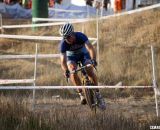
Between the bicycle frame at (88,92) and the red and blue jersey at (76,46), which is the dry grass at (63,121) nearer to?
the bicycle frame at (88,92)

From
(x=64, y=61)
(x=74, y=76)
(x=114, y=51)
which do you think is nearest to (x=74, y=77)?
(x=74, y=76)

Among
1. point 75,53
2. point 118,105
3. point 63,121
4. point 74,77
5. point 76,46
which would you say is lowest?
point 118,105

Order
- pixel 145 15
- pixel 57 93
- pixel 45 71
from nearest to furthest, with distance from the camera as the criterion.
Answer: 1. pixel 57 93
2. pixel 45 71
3. pixel 145 15

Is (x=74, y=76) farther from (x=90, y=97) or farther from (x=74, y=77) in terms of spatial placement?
(x=90, y=97)

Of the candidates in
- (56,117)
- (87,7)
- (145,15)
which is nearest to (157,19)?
(145,15)

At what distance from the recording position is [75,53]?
11.1 m

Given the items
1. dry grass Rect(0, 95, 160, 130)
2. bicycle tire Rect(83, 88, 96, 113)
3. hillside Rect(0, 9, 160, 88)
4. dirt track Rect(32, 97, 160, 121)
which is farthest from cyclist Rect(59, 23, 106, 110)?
hillside Rect(0, 9, 160, 88)

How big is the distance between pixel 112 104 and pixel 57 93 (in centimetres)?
218

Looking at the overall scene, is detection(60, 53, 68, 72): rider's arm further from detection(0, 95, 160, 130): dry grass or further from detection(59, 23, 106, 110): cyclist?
detection(0, 95, 160, 130): dry grass

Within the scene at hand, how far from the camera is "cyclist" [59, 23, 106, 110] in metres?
10.7

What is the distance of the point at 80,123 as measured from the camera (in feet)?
27.0

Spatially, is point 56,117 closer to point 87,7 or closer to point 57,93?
point 57,93

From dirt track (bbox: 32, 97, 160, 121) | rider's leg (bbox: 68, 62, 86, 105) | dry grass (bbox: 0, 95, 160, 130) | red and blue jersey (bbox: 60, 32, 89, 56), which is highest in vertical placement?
red and blue jersey (bbox: 60, 32, 89, 56)

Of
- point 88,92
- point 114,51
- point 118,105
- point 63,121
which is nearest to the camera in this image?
point 63,121
